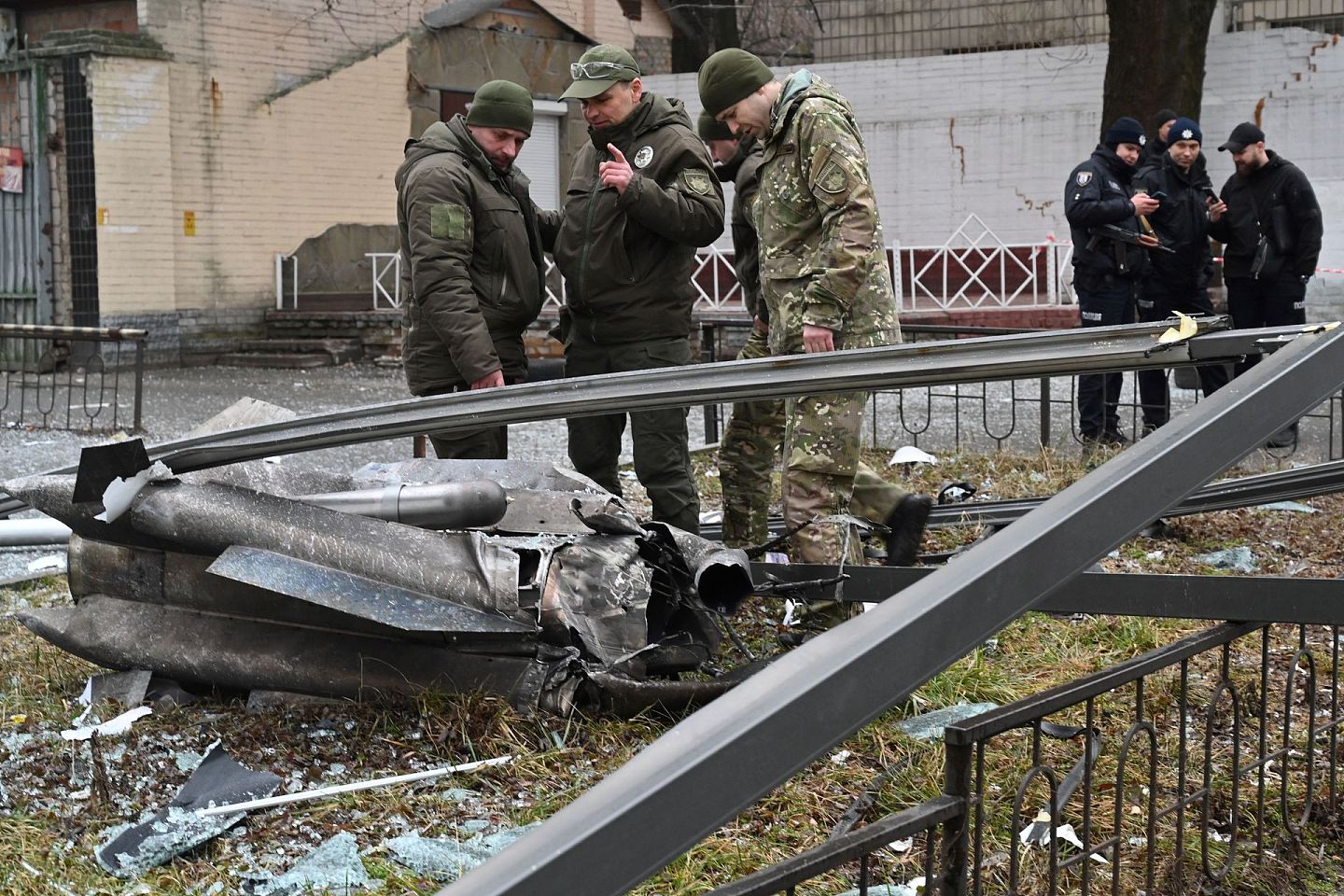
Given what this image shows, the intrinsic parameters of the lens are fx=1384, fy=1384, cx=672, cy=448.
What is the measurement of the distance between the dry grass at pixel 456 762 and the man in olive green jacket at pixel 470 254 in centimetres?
148

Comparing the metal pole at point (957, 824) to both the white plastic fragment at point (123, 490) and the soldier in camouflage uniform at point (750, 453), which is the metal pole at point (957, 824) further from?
the soldier in camouflage uniform at point (750, 453)

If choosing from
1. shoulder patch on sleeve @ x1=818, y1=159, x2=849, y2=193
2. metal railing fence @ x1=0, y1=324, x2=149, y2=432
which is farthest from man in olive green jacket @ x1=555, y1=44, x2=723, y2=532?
metal railing fence @ x1=0, y1=324, x2=149, y2=432

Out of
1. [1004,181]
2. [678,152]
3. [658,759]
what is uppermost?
[1004,181]

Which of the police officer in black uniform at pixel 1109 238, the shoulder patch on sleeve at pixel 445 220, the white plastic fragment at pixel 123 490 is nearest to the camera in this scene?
the white plastic fragment at pixel 123 490

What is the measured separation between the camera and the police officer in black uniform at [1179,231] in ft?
29.3

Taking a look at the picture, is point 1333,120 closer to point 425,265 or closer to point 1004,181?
point 1004,181

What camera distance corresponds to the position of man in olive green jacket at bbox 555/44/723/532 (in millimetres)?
5102

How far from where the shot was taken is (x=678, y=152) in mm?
5164

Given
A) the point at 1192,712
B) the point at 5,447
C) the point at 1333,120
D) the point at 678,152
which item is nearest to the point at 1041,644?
the point at 1192,712

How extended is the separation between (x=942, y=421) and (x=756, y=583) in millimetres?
6461

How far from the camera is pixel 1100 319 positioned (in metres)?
8.78

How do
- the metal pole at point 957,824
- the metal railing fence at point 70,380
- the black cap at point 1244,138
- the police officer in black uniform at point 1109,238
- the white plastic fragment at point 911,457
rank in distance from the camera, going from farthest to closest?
the metal railing fence at point 70,380
the black cap at point 1244,138
the police officer in black uniform at point 1109,238
the white plastic fragment at point 911,457
the metal pole at point 957,824

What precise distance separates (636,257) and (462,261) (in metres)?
0.66

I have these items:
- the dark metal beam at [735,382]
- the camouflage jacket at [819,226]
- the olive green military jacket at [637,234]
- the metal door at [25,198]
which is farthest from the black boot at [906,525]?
the metal door at [25,198]
